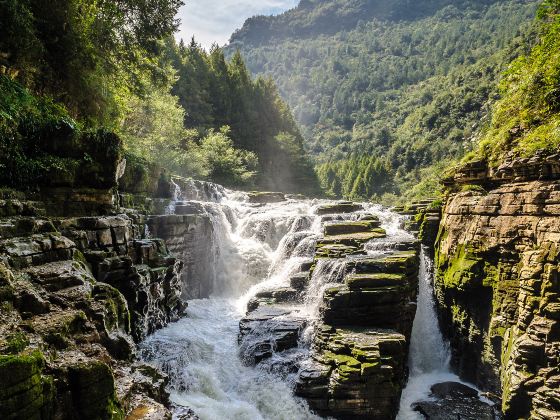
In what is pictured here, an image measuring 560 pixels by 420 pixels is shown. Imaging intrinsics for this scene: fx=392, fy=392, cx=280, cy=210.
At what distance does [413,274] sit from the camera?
16.8 meters

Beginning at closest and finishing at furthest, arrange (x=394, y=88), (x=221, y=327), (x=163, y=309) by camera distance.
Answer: (x=163, y=309)
(x=221, y=327)
(x=394, y=88)

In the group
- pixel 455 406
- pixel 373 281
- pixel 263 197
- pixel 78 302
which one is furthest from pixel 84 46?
pixel 263 197

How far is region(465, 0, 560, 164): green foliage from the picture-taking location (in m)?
14.7

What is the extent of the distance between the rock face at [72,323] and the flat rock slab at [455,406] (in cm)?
1005

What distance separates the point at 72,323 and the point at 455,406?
13.4 m

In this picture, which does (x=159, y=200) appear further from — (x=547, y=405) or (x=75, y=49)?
(x=547, y=405)

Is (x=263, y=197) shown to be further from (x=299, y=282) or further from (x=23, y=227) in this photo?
(x=23, y=227)

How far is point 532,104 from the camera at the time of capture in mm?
16094

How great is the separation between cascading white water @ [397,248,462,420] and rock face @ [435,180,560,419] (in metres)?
0.51

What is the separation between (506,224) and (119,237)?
14.4 meters

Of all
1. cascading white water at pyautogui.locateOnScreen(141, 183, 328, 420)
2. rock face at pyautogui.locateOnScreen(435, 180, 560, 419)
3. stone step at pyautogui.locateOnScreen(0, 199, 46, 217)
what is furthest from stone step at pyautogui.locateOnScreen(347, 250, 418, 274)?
stone step at pyautogui.locateOnScreen(0, 199, 46, 217)

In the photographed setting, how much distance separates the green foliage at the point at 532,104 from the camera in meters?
14.7

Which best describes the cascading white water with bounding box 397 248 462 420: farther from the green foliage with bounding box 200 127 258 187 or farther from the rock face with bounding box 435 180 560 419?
the green foliage with bounding box 200 127 258 187

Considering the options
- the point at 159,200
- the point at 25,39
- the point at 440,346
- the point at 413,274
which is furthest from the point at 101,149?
the point at 440,346
